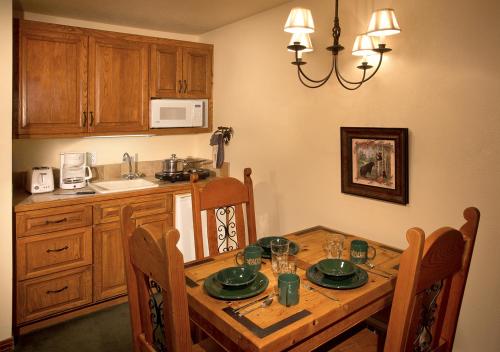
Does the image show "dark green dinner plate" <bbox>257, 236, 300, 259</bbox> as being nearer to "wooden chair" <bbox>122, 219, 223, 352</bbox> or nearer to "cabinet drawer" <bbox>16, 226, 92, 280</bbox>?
"wooden chair" <bbox>122, 219, 223, 352</bbox>

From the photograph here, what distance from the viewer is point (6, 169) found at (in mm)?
2607

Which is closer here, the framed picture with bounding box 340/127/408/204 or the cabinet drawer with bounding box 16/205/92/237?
the framed picture with bounding box 340/127/408/204

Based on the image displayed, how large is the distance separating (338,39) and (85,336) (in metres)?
2.64

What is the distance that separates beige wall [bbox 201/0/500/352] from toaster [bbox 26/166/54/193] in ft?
5.48

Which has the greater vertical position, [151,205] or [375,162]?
[375,162]

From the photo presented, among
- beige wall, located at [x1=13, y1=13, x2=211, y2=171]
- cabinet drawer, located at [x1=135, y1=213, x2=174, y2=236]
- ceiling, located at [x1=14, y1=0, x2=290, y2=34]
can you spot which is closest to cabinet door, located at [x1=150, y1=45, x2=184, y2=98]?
ceiling, located at [x1=14, y1=0, x2=290, y2=34]

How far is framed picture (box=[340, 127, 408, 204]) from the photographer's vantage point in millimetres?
2330

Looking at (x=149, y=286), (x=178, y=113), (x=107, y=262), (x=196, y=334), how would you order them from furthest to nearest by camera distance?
(x=178, y=113) < (x=107, y=262) < (x=196, y=334) < (x=149, y=286)

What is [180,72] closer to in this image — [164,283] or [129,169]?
[129,169]

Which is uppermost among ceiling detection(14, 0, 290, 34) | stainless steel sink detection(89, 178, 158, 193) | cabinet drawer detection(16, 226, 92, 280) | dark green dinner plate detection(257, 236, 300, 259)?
ceiling detection(14, 0, 290, 34)

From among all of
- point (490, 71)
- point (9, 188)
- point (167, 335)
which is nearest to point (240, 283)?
point (167, 335)

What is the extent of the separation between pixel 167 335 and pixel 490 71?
1.88m

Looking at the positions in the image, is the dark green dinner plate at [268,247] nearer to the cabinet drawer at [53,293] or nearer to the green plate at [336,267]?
the green plate at [336,267]

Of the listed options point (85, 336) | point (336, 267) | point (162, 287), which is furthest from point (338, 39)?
point (85, 336)
